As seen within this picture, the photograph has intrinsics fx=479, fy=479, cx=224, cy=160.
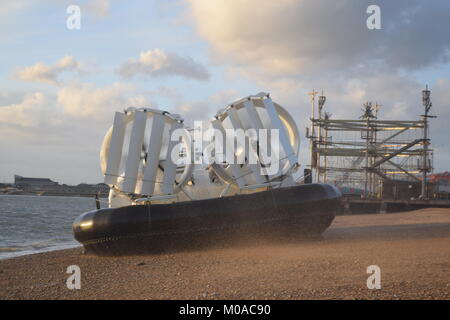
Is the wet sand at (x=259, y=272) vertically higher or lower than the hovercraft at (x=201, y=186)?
lower

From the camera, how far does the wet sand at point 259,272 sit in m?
7.91

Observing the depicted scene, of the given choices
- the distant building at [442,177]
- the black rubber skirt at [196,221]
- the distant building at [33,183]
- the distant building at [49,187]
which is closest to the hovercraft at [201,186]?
the black rubber skirt at [196,221]

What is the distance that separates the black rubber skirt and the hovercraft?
0.03 m

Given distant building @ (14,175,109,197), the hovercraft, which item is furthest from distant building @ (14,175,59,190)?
the hovercraft

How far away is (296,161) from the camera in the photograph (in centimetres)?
1529

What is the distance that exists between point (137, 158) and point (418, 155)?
4177cm

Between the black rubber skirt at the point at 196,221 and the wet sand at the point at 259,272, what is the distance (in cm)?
39

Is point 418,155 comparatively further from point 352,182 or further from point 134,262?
point 134,262

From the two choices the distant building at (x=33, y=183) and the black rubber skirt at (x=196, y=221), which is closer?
the black rubber skirt at (x=196, y=221)

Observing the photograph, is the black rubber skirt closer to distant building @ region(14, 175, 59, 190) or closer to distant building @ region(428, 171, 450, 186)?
distant building @ region(428, 171, 450, 186)

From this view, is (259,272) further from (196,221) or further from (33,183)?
(33,183)

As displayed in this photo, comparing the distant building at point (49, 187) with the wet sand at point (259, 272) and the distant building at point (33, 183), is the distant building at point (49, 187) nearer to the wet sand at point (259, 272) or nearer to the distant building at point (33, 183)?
the distant building at point (33, 183)

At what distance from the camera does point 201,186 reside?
637 inches

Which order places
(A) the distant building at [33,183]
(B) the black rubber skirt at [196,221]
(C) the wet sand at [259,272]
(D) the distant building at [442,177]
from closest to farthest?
1. (C) the wet sand at [259,272]
2. (B) the black rubber skirt at [196,221]
3. (D) the distant building at [442,177]
4. (A) the distant building at [33,183]
